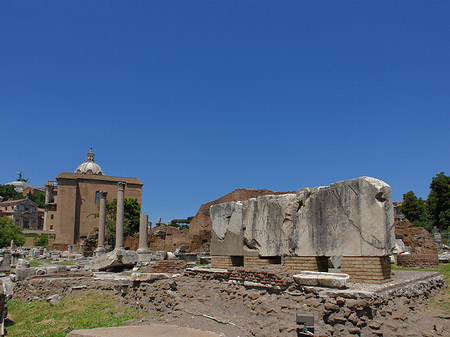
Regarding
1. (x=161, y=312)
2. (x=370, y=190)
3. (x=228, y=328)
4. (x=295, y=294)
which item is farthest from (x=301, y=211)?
(x=161, y=312)

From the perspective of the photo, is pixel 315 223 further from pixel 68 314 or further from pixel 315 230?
pixel 68 314

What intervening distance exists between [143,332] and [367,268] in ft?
13.7

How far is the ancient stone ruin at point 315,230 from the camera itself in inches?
277

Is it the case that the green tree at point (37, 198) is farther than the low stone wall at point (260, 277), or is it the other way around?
the green tree at point (37, 198)

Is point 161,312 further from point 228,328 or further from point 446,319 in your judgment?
point 446,319

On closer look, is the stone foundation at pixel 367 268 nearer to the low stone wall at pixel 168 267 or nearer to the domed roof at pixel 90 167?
the low stone wall at pixel 168 267

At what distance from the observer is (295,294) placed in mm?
6562

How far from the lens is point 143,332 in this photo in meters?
6.08

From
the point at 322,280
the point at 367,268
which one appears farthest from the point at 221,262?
the point at 322,280

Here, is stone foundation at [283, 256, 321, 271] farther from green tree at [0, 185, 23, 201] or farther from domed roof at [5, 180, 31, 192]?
domed roof at [5, 180, 31, 192]

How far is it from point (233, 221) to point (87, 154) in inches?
2455

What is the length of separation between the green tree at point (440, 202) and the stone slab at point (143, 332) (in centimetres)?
3540

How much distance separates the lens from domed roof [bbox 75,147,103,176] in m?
63.4

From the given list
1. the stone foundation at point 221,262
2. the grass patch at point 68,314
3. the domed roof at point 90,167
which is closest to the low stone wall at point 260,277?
the stone foundation at point 221,262
